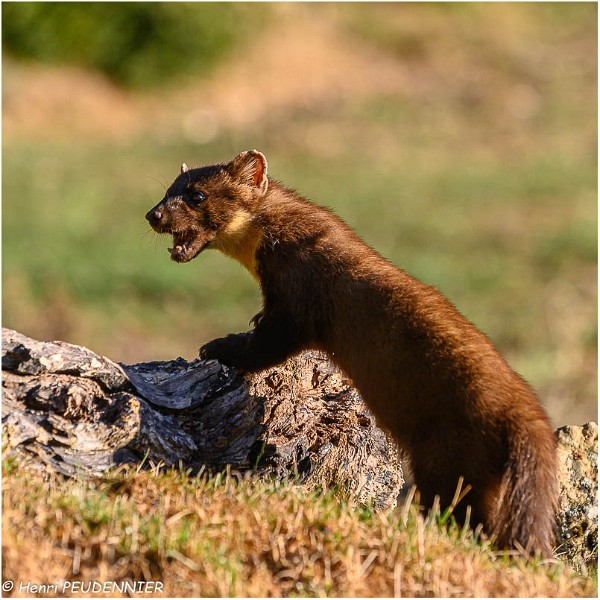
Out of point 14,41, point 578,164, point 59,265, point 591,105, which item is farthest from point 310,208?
point 14,41

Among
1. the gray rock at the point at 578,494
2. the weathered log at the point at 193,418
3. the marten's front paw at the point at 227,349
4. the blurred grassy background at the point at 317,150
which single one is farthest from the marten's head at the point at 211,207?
the blurred grassy background at the point at 317,150

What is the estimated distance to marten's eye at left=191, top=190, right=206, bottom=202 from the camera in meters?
7.27

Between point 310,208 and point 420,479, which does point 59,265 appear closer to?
point 310,208

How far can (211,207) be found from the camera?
285 inches

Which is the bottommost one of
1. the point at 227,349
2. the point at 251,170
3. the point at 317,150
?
the point at 227,349

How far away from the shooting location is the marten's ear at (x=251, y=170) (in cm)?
739

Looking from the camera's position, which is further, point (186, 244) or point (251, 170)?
point (251, 170)

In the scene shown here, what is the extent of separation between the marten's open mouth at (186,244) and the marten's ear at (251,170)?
501mm

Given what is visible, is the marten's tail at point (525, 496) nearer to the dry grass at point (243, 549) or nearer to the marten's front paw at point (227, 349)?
the dry grass at point (243, 549)

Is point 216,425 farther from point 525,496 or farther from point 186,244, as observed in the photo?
point 525,496

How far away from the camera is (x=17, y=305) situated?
19.6 meters

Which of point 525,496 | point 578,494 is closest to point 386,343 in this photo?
point 525,496

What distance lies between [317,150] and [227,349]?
23667 mm

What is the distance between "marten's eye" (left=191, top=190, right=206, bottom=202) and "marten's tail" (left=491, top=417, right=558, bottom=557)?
101 inches
